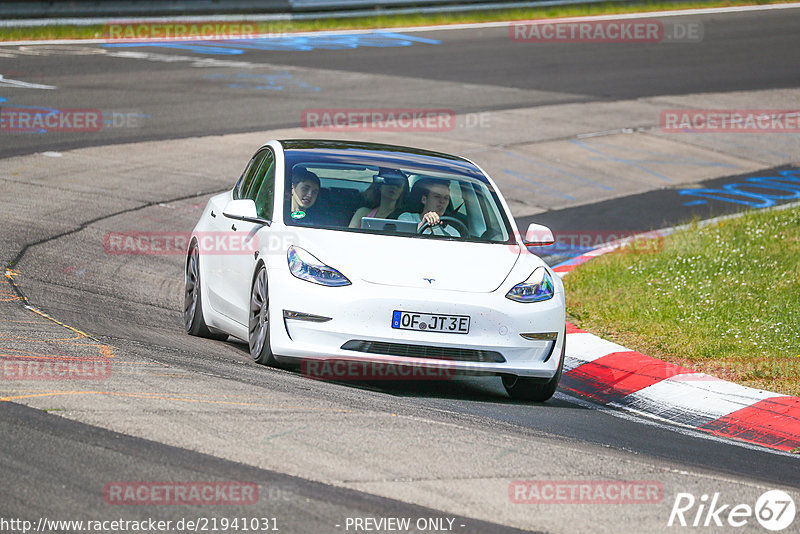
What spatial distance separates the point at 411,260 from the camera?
7.74 m

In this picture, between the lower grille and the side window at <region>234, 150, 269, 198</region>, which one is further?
the side window at <region>234, 150, 269, 198</region>

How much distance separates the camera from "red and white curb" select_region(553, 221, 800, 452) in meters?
7.75

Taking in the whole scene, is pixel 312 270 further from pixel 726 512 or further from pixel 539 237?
pixel 726 512

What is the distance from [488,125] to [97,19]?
1151cm

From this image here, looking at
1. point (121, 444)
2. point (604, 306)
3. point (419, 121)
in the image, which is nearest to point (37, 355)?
point (121, 444)

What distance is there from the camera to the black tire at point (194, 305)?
929cm

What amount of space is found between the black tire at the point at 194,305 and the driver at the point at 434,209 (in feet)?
5.97

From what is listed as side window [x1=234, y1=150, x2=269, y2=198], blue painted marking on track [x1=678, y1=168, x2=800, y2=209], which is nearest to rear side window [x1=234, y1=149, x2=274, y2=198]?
side window [x1=234, y1=150, x2=269, y2=198]

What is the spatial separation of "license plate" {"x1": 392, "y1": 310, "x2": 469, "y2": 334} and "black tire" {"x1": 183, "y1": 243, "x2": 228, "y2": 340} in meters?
2.31

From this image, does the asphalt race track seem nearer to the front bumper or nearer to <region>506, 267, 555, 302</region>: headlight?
the front bumper

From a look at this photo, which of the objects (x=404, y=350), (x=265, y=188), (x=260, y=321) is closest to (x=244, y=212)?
(x=265, y=188)

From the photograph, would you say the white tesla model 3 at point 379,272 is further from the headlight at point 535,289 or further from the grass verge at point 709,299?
the grass verge at point 709,299

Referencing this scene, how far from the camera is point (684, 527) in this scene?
5.14 m

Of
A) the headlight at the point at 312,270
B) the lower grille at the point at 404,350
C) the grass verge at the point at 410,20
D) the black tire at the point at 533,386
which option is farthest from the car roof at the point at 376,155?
the grass verge at the point at 410,20
